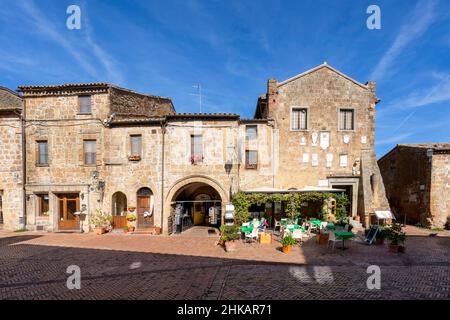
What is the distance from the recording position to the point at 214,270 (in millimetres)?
8141

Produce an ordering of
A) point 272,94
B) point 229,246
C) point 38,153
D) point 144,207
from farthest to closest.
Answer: point 272,94 < point 38,153 < point 144,207 < point 229,246

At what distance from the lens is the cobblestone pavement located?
21.2 feet

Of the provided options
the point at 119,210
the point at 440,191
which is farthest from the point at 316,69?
the point at 119,210

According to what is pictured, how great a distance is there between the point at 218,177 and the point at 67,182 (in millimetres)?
10006

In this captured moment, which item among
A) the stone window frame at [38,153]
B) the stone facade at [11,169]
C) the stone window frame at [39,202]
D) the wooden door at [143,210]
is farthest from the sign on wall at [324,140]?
the stone facade at [11,169]

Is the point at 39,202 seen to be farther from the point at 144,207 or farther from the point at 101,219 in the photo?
the point at 144,207

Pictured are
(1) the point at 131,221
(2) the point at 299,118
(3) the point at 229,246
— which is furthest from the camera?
(2) the point at 299,118

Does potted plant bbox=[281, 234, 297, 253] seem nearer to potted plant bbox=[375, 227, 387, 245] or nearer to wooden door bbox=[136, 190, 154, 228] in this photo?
potted plant bbox=[375, 227, 387, 245]

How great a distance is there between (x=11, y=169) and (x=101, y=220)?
7.13m

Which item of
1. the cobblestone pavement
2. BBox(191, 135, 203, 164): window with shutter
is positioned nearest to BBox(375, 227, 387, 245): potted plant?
the cobblestone pavement

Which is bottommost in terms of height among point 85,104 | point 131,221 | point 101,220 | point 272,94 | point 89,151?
point 131,221

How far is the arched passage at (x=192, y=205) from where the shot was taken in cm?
1474

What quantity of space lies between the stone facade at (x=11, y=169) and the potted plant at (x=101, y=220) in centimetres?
512
